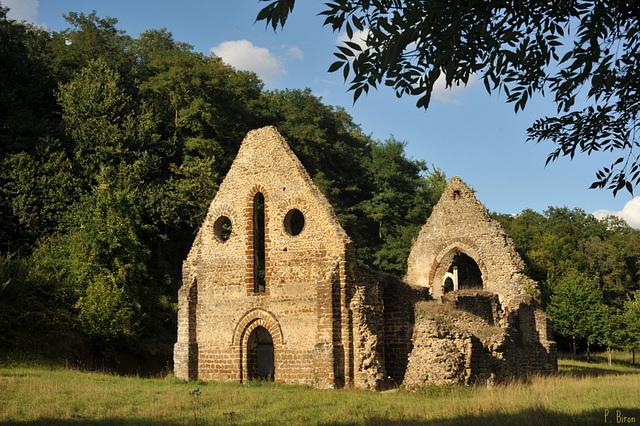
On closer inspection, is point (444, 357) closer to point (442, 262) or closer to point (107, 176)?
point (442, 262)

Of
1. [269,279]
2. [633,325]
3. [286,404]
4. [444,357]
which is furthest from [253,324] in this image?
[633,325]

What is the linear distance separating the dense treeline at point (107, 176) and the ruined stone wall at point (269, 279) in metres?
4.33

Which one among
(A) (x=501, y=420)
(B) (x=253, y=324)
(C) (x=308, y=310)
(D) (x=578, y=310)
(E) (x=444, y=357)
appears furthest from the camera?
(D) (x=578, y=310)

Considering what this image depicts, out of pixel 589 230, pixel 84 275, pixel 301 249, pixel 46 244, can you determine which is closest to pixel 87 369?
pixel 84 275

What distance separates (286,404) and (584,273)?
36.8 metres

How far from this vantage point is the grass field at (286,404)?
11.2m

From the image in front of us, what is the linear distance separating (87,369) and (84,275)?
154 inches

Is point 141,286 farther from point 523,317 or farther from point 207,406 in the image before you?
point 523,317

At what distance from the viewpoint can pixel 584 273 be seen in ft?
147

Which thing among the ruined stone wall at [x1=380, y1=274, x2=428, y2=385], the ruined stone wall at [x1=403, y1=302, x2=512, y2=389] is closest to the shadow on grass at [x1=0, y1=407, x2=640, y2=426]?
the ruined stone wall at [x1=403, y1=302, x2=512, y2=389]

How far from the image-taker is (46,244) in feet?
83.9

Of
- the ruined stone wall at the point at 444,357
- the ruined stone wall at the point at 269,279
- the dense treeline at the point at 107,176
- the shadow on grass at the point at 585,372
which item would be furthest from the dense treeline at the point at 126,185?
the ruined stone wall at the point at 444,357

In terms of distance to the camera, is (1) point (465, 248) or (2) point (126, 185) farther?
(2) point (126, 185)

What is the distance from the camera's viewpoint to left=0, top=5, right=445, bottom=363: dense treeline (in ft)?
72.4
